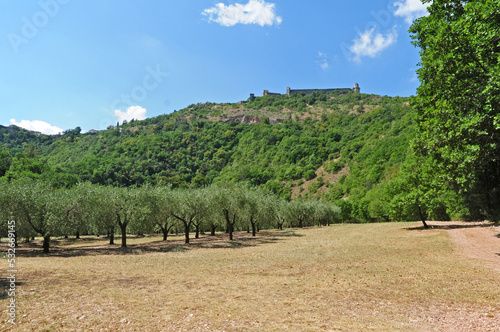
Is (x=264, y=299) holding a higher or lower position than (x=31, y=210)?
lower

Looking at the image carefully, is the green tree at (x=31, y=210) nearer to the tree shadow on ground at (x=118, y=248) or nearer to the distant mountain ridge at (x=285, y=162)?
the tree shadow on ground at (x=118, y=248)

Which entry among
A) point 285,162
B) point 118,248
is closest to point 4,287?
point 118,248

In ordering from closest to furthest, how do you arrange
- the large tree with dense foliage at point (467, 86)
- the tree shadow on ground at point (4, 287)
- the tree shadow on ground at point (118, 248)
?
1. the tree shadow on ground at point (4, 287)
2. the large tree with dense foliage at point (467, 86)
3. the tree shadow on ground at point (118, 248)

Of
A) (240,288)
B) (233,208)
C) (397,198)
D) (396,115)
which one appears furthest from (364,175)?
(240,288)

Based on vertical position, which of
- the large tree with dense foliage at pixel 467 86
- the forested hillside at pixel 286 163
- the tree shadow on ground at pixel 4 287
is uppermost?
the forested hillside at pixel 286 163

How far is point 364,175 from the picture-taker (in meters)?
139

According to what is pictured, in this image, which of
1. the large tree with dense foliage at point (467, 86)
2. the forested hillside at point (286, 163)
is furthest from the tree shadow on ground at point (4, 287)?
the forested hillside at point (286, 163)

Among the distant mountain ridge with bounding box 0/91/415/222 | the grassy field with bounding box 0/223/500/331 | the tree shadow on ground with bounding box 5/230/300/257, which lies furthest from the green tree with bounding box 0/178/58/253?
the distant mountain ridge with bounding box 0/91/415/222

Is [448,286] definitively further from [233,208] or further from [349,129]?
[349,129]

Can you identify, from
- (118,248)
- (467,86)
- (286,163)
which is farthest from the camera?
(286,163)

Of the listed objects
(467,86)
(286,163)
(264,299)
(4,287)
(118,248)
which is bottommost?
(118,248)

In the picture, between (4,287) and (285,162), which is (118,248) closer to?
(4,287)

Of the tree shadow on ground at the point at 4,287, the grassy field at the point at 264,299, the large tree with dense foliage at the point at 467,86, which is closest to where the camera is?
the grassy field at the point at 264,299

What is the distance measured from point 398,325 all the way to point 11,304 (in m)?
11.9
